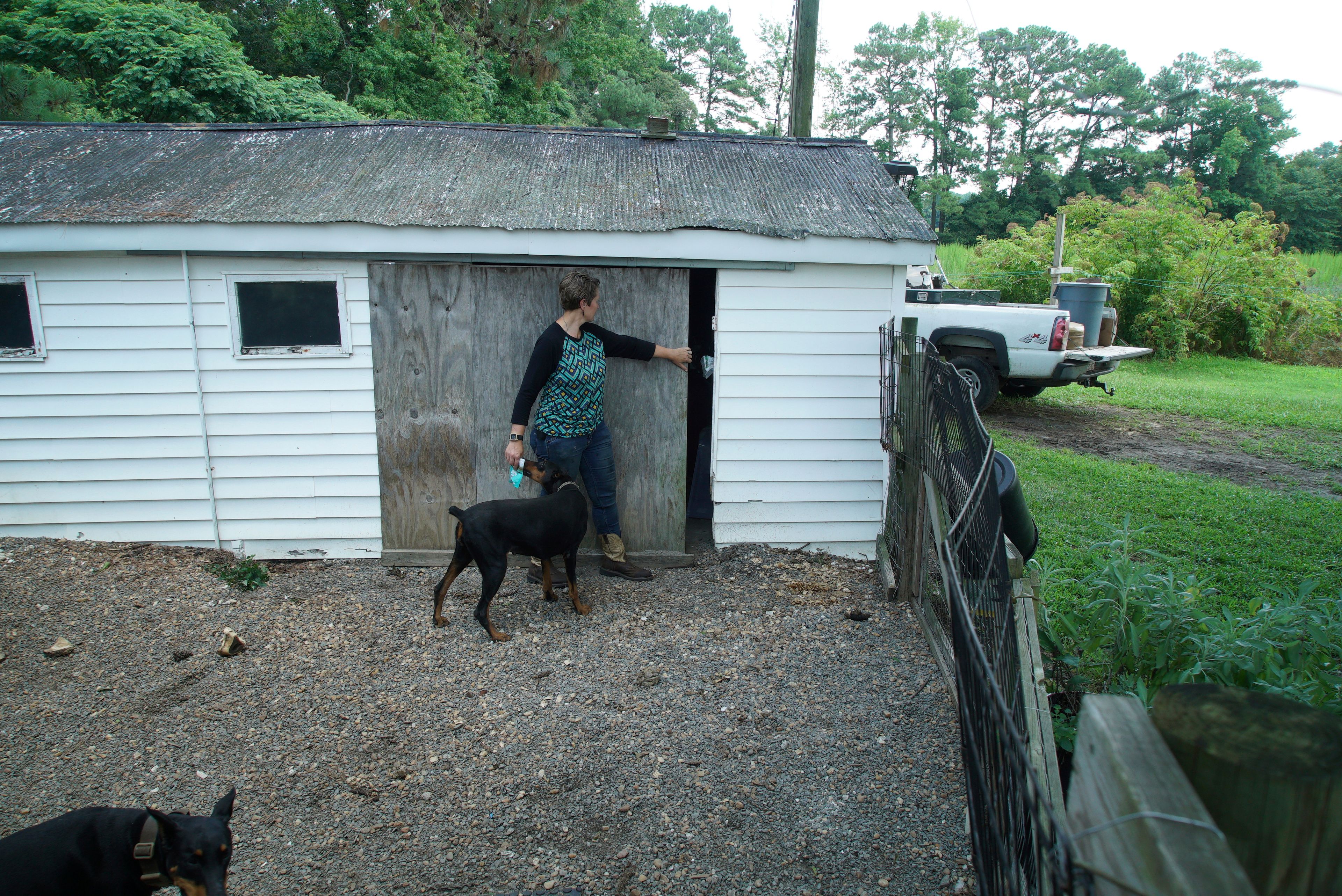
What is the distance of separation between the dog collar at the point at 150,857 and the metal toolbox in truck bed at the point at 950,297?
944 cm

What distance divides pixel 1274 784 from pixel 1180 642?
9.96 feet

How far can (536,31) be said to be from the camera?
19891 mm

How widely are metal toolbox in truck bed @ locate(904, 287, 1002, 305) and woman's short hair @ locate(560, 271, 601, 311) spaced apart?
21.1ft

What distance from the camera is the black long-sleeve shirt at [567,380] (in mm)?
4723

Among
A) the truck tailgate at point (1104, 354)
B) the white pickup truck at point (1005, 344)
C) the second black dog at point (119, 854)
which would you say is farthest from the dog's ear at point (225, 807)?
the truck tailgate at point (1104, 354)

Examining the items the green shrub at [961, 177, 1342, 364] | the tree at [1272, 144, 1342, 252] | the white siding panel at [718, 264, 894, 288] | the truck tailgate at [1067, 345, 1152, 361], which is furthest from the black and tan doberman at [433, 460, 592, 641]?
the tree at [1272, 144, 1342, 252]

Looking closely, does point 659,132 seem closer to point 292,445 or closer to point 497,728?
point 292,445

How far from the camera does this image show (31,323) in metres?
5.21

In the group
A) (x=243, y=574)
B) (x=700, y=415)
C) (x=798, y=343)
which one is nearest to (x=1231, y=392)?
(x=700, y=415)

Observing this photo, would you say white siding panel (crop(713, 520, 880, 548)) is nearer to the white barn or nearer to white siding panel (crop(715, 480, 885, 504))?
the white barn

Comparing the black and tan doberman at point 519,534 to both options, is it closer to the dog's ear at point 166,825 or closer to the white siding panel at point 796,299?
the white siding panel at point 796,299

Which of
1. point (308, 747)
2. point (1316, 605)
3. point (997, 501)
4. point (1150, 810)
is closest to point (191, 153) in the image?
point (308, 747)

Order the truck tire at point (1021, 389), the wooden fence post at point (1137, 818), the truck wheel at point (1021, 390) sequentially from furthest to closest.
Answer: the truck wheel at point (1021, 390)
the truck tire at point (1021, 389)
the wooden fence post at point (1137, 818)

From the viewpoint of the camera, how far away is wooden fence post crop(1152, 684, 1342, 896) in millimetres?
897
